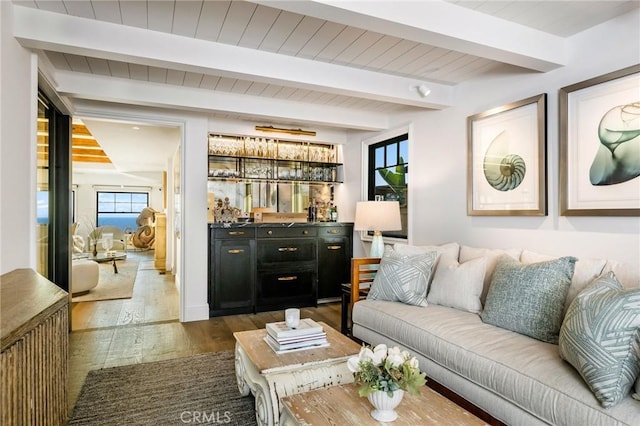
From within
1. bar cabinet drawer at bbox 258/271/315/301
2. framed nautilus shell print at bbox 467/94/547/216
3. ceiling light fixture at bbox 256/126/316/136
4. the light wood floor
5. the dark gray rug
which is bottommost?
the light wood floor

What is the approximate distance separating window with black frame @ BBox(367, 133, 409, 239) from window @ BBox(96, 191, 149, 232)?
9808mm

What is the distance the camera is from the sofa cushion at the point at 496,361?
145 centimetres

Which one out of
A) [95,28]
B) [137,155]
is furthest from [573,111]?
[137,155]

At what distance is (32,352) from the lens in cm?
124

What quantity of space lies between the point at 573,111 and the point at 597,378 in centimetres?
174

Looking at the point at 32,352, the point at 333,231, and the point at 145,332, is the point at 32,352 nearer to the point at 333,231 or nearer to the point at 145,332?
the point at 145,332

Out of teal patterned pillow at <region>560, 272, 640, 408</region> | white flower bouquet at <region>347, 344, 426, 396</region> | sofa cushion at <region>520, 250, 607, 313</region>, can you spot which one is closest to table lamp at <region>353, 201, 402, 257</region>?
sofa cushion at <region>520, 250, 607, 313</region>

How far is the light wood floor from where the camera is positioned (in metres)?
3.06

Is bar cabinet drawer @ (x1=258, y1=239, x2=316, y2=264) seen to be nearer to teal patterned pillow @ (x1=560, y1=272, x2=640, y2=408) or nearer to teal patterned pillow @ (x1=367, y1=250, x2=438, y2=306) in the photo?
teal patterned pillow @ (x1=367, y1=250, x2=438, y2=306)

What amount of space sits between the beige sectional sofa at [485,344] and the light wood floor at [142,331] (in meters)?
1.42

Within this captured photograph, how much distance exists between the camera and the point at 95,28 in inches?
89.9

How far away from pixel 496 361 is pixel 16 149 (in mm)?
2776

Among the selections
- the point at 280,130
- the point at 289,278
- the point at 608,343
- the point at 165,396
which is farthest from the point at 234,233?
the point at 608,343

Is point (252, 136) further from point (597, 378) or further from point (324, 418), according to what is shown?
point (597, 378)
